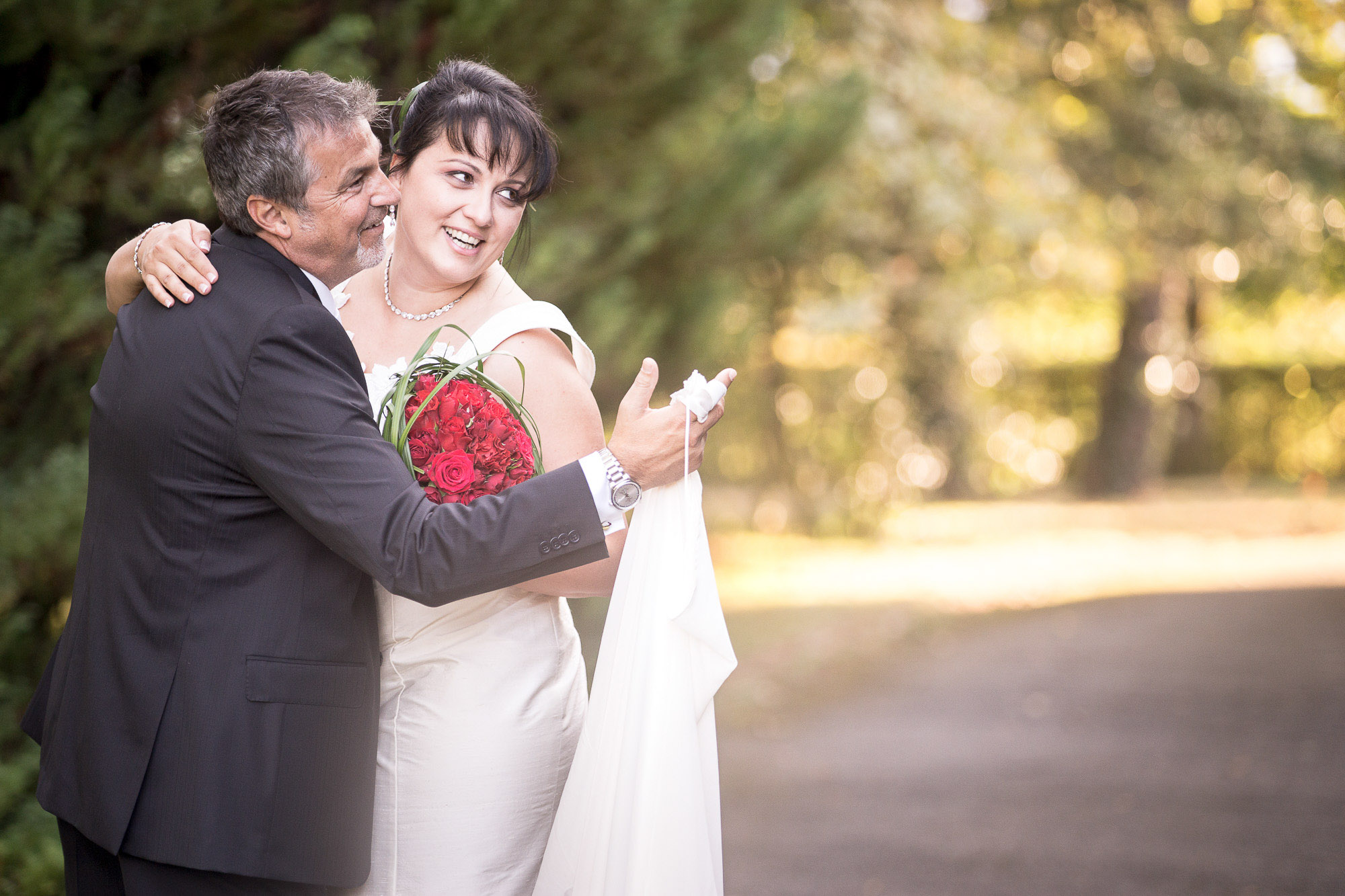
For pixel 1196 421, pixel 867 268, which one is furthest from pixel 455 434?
pixel 1196 421

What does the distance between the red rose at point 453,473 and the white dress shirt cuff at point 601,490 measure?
0.23 metres

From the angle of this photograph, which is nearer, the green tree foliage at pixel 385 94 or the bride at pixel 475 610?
Result: the bride at pixel 475 610

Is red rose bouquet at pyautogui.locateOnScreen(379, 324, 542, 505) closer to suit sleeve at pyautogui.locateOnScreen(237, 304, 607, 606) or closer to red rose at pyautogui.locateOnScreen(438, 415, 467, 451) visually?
red rose at pyautogui.locateOnScreen(438, 415, 467, 451)

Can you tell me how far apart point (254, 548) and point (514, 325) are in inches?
29.0

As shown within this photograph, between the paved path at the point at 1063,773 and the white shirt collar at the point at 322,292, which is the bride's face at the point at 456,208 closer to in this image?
the white shirt collar at the point at 322,292

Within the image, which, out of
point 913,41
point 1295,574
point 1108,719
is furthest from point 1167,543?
point 1108,719

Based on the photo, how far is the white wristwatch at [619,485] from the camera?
2.17 meters

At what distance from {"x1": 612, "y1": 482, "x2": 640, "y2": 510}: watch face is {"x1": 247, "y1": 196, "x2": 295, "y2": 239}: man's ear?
77cm

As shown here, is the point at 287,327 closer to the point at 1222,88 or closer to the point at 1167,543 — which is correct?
the point at 1167,543

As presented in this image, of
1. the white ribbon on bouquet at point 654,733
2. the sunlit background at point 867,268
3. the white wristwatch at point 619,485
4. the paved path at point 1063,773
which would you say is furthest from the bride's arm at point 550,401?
the paved path at point 1063,773

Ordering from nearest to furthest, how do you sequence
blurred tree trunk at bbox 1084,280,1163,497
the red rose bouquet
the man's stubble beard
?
the red rose bouquet, the man's stubble beard, blurred tree trunk at bbox 1084,280,1163,497

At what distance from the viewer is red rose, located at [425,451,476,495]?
2.21m

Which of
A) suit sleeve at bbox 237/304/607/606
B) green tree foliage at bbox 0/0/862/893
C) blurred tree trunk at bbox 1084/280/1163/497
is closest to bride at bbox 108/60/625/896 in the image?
suit sleeve at bbox 237/304/607/606

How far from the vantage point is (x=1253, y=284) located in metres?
19.4
